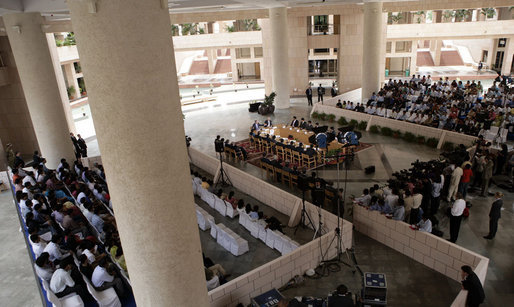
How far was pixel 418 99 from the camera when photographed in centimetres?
1906

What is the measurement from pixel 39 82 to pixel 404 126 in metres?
14.1

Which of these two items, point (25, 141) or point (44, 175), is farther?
point (25, 141)

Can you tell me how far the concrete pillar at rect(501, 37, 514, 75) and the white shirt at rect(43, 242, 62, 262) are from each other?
1375 inches

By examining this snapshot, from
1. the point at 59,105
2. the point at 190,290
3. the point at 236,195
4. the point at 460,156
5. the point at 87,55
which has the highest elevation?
the point at 87,55

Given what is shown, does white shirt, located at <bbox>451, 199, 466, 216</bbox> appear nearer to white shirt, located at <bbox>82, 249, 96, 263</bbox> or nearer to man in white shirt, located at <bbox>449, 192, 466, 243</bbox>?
man in white shirt, located at <bbox>449, 192, 466, 243</bbox>

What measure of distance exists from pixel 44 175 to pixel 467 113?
684 inches

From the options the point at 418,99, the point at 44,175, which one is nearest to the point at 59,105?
the point at 44,175

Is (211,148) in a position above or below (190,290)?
below

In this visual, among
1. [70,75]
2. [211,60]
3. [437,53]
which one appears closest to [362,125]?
[70,75]

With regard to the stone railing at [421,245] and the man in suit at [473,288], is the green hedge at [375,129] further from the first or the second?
the man in suit at [473,288]

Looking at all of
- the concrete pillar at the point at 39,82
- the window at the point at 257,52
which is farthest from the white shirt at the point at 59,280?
the window at the point at 257,52

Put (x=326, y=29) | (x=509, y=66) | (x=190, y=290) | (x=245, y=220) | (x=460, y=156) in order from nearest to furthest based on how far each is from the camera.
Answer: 1. (x=190, y=290)
2. (x=245, y=220)
3. (x=460, y=156)
4. (x=326, y=29)
5. (x=509, y=66)

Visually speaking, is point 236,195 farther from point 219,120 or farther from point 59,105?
point 219,120

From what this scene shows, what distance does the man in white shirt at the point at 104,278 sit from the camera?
6938 millimetres
